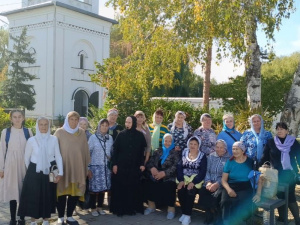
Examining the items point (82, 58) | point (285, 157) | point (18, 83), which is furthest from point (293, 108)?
point (82, 58)

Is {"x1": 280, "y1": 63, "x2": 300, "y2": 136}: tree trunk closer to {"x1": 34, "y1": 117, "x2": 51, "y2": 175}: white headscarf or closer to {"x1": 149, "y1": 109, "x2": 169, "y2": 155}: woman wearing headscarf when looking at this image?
{"x1": 149, "y1": 109, "x2": 169, "y2": 155}: woman wearing headscarf

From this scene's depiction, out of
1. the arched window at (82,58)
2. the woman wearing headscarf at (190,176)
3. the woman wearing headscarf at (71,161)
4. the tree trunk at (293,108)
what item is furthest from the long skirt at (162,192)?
the arched window at (82,58)

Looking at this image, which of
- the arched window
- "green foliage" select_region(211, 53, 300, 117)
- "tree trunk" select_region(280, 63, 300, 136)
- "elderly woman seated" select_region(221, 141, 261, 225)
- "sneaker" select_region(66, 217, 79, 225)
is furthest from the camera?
the arched window

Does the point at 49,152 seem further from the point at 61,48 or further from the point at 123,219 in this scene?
the point at 61,48

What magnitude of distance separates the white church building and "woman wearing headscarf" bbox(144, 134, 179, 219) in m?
16.4

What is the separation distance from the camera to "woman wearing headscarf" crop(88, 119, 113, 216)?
6.34 metres

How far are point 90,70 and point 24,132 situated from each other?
2011cm

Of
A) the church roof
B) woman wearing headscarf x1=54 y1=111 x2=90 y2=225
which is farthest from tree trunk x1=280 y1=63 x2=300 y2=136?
the church roof

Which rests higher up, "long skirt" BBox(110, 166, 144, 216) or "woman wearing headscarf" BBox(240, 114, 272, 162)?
"woman wearing headscarf" BBox(240, 114, 272, 162)

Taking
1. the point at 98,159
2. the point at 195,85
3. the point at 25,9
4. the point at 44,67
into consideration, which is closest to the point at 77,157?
the point at 98,159

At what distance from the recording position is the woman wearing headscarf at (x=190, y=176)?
609 centimetres

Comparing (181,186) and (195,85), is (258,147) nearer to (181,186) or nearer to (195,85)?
(181,186)

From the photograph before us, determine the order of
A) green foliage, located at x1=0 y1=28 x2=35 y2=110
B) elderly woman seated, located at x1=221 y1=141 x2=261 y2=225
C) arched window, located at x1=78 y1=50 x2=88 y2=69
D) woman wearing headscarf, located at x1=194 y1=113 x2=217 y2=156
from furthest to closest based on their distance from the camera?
1. arched window, located at x1=78 y1=50 x2=88 y2=69
2. green foliage, located at x1=0 y1=28 x2=35 y2=110
3. woman wearing headscarf, located at x1=194 y1=113 x2=217 y2=156
4. elderly woman seated, located at x1=221 y1=141 x2=261 y2=225

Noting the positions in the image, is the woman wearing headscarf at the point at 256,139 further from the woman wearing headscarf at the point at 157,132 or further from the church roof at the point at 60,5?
the church roof at the point at 60,5
